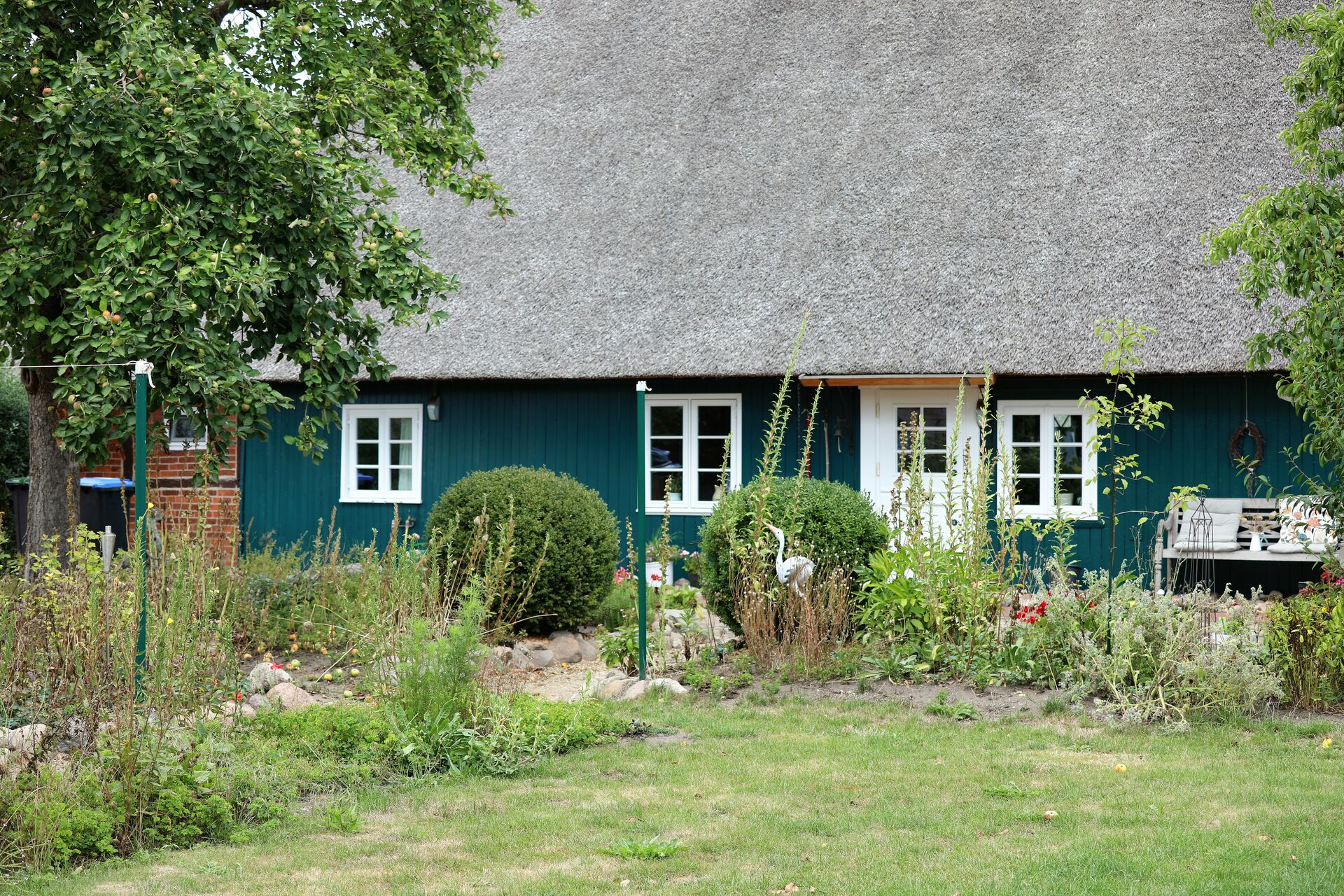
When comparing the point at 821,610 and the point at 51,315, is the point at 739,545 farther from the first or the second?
the point at 51,315

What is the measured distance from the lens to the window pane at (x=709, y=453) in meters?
13.8

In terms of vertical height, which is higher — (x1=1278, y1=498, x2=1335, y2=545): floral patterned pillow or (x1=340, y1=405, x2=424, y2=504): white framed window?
(x1=340, y1=405, x2=424, y2=504): white framed window

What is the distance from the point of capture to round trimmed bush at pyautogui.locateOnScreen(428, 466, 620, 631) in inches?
387

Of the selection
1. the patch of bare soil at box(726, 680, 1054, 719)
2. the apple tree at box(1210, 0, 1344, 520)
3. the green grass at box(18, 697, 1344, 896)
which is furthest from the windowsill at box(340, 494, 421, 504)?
the apple tree at box(1210, 0, 1344, 520)

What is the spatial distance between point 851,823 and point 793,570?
3.29 metres

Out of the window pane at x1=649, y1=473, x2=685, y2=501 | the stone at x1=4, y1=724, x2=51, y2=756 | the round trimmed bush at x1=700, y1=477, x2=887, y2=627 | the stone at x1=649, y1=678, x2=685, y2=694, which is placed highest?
the window pane at x1=649, y1=473, x2=685, y2=501

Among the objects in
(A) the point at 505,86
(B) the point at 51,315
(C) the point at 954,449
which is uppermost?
(A) the point at 505,86

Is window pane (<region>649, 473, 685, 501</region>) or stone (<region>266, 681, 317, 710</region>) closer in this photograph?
stone (<region>266, 681, 317, 710</region>)

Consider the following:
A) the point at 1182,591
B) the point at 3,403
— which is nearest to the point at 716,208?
the point at 1182,591

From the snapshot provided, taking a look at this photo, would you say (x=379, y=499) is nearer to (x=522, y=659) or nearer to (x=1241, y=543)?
(x=522, y=659)

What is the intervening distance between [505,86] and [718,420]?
620 cm

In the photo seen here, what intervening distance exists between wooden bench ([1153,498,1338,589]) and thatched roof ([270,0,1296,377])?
4.52 ft

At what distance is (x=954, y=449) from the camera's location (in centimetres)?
866

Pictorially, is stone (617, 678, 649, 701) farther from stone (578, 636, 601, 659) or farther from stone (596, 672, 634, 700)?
stone (578, 636, 601, 659)
